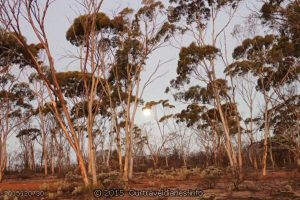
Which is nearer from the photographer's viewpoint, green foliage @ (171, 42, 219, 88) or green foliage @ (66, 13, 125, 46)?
green foliage @ (66, 13, 125, 46)

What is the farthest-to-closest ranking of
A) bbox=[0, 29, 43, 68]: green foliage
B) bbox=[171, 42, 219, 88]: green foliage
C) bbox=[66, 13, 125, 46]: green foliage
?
1. bbox=[171, 42, 219, 88]: green foliage
2. bbox=[0, 29, 43, 68]: green foliage
3. bbox=[66, 13, 125, 46]: green foliage

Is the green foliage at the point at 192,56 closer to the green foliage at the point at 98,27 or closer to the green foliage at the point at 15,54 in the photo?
the green foliage at the point at 98,27

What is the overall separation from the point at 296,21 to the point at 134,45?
1274 centimetres

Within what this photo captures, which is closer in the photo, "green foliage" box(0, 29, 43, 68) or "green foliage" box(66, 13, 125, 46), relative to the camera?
"green foliage" box(66, 13, 125, 46)

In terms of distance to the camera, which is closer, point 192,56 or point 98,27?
point 98,27

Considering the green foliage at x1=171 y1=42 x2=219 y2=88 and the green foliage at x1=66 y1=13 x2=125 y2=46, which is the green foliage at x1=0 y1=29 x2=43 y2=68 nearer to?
the green foliage at x1=66 y1=13 x2=125 y2=46

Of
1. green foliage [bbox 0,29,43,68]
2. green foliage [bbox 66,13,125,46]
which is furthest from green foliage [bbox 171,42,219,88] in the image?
green foliage [bbox 0,29,43,68]

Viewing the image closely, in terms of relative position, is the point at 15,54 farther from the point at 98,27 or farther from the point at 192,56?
the point at 192,56

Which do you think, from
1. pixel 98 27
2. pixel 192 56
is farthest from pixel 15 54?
pixel 192 56

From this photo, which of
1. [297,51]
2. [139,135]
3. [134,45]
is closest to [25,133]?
[139,135]

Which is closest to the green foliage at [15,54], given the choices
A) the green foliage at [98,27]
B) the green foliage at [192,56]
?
the green foliage at [98,27]

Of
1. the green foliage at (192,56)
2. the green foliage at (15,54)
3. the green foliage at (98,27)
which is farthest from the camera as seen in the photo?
the green foliage at (192,56)

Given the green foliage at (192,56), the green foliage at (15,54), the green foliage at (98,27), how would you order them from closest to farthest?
the green foliage at (98,27)
the green foliage at (15,54)
the green foliage at (192,56)

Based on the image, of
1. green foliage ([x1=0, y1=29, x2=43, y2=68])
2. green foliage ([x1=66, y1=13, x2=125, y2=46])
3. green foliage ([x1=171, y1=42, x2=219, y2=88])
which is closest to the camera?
green foliage ([x1=66, y1=13, x2=125, y2=46])
